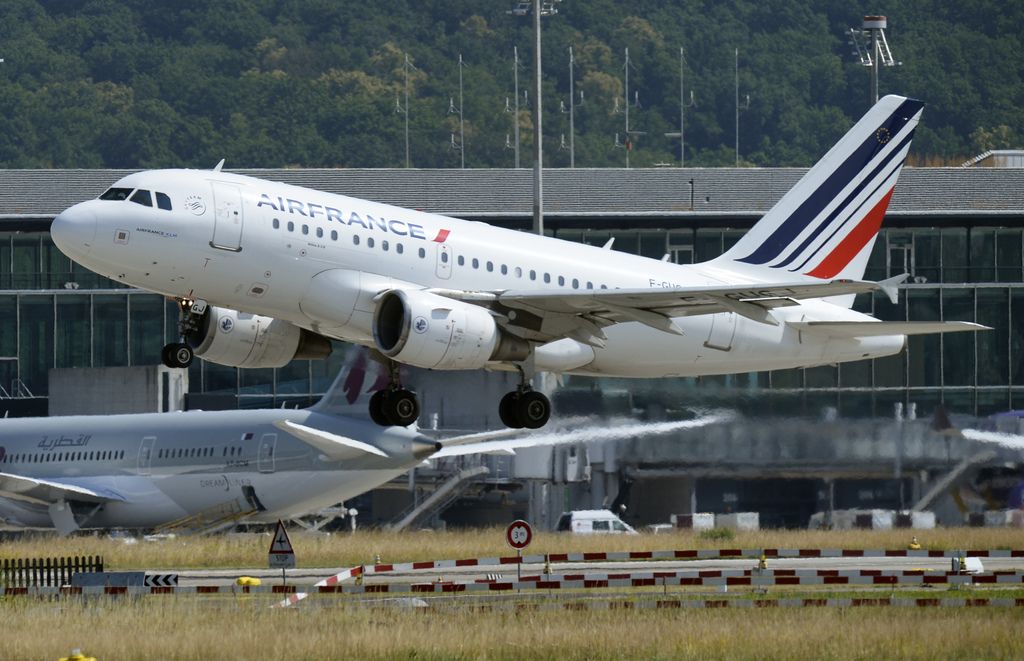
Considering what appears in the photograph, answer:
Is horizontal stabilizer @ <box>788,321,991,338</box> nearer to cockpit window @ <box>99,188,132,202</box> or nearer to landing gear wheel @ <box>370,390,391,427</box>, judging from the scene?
landing gear wheel @ <box>370,390,391,427</box>

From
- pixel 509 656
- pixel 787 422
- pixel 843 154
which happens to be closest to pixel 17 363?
pixel 787 422

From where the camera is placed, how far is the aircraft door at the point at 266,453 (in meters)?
54.2

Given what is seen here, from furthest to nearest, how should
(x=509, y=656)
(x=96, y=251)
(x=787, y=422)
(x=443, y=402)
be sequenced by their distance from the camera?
(x=443, y=402), (x=787, y=422), (x=96, y=251), (x=509, y=656)

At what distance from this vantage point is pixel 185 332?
1486 inches

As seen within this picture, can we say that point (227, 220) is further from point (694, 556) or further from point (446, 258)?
point (694, 556)

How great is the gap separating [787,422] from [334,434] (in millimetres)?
12896

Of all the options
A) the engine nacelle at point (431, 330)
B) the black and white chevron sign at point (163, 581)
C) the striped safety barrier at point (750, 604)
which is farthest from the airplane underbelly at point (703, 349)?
the black and white chevron sign at point (163, 581)

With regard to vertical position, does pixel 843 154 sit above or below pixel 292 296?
above

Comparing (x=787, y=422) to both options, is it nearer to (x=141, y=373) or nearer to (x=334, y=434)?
(x=334, y=434)

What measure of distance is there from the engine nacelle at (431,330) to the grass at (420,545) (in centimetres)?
1378

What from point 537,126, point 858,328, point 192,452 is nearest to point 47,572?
point 192,452

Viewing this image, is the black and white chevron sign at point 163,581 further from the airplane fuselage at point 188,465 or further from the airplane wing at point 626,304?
the airplane fuselage at point 188,465

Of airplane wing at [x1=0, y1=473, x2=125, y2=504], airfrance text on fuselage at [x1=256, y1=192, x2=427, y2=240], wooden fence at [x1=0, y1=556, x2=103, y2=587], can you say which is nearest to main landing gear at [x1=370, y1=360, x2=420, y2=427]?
airfrance text on fuselage at [x1=256, y1=192, x2=427, y2=240]

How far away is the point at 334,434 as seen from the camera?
2106 inches
